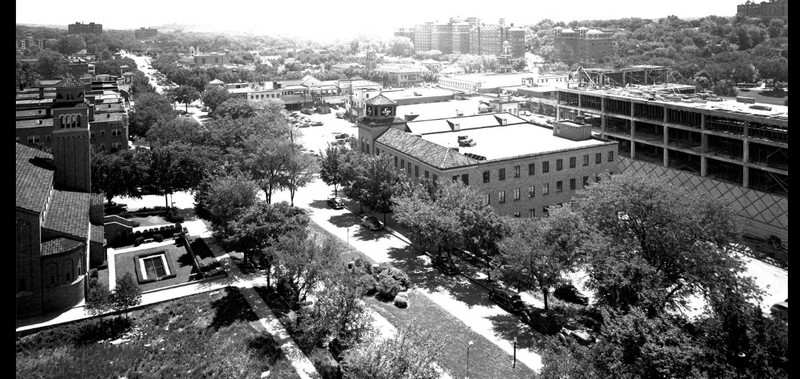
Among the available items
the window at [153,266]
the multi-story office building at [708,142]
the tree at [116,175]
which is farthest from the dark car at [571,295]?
the tree at [116,175]

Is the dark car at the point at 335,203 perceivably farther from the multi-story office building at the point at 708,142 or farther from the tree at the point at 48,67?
the tree at the point at 48,67

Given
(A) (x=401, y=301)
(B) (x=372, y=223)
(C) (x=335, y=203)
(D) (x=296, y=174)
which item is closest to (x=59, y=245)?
(A) (x=401, y=301)

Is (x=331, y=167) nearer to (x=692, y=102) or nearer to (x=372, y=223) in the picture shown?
(x=372, y=223)

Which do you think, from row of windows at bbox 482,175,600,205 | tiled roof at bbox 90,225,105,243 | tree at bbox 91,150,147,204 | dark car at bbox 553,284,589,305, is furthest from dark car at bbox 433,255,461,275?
tree at bbox 91,150,147,204

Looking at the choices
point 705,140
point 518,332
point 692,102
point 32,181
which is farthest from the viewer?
point 692,102

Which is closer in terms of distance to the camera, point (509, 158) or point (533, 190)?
point (509, 158)
